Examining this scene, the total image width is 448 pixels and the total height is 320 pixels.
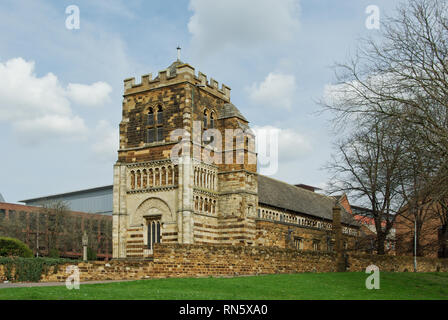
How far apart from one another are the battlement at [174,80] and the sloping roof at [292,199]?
10.6 m

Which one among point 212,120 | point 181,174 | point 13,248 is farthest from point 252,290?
point 212,120

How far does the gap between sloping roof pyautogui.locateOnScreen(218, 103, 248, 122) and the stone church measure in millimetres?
82

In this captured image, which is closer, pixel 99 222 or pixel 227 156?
pixel 227 156

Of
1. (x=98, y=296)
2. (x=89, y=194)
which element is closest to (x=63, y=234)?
(x=89, y=194)

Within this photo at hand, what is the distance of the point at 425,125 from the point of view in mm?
20219

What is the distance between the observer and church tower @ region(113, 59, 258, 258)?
40906 mm

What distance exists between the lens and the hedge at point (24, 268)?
24328mm

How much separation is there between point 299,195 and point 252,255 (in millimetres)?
31346

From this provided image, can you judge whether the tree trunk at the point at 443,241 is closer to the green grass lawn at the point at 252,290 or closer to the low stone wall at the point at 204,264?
the low stone wall at the point at 204,264

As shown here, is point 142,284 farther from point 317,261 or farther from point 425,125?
point 317,261

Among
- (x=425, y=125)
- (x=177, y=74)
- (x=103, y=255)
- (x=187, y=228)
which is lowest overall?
(x=103, y=255)

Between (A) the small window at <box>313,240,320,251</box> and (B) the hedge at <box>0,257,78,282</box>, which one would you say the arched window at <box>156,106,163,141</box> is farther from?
(A) the small window at <box>313,240,320,251</box>

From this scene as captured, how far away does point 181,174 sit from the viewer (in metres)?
40.3

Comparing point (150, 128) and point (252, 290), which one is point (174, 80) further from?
point (252, 290)
